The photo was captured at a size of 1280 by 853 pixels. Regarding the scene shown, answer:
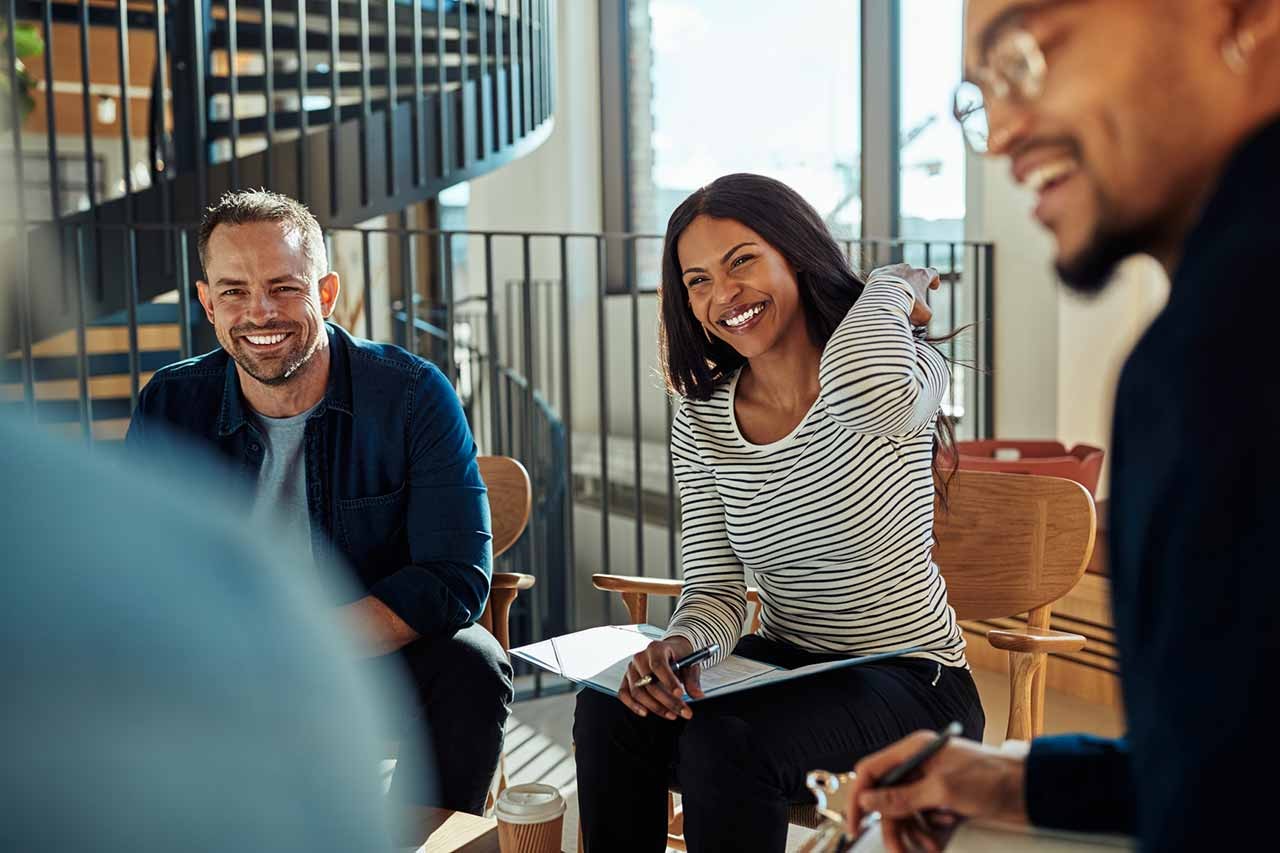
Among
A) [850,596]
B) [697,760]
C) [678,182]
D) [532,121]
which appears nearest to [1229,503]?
[697,760]

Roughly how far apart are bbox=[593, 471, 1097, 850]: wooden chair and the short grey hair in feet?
2.42

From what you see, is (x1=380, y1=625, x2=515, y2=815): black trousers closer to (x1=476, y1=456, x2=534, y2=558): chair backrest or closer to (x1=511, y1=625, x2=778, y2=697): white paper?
(x1=511, y1=625, x2=778, y2=697): white paper

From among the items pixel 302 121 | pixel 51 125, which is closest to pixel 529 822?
pixel 51 125

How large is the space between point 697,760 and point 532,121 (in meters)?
3.52

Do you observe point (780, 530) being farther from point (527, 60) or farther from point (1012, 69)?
point (527, 60)

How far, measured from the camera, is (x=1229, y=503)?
475mm

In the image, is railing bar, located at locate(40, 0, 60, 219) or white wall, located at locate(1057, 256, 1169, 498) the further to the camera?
white wall, located at locate(1057, 256, 1169, 498)

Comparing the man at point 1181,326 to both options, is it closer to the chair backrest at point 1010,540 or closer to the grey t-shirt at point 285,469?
the chair backrest at point 1010,540

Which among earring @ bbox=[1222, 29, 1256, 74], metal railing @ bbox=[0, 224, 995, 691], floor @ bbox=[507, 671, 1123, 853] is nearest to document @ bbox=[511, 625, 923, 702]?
earring @ bbox=[1222, 29, 1256, 74]

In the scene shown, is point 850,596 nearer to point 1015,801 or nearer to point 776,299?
point 776,299

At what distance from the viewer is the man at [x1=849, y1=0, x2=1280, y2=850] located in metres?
0.47

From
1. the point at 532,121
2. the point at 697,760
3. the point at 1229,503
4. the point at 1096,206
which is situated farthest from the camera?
the point at 532,121

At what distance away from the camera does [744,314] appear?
1.69 m

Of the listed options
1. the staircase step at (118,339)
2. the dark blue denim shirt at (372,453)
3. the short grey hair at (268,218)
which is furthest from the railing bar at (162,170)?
the dark blue denim shirt at (372,453)
